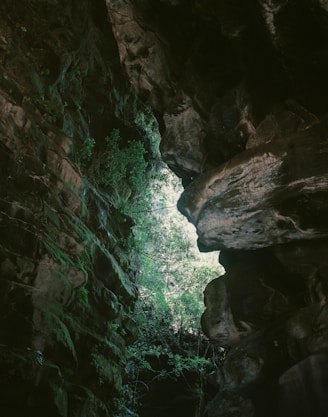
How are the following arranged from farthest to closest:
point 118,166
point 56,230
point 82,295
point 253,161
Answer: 1. point 118,166
2. point 82,295
3. point 56,230
4. point 253,161

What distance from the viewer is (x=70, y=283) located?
734 cm

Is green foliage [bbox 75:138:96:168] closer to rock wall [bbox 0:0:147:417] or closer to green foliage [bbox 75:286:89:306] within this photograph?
rock wall [bbox 0:0:147:417]

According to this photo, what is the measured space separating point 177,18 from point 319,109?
160 inches

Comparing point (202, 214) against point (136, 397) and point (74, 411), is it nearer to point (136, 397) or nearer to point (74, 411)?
point (74, 411)

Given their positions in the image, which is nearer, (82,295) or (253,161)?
(253,161)

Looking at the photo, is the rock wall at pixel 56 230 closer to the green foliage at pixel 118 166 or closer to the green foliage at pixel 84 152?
the green foliage at pixel 84 152

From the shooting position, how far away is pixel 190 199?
7938 millimetres

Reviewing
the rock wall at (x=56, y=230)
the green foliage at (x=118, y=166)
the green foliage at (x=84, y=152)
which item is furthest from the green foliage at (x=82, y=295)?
the green foliage at (x=118, y=166)

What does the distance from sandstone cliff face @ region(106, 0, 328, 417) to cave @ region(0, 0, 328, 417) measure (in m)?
0.03

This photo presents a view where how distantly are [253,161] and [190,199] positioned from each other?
5.81ft

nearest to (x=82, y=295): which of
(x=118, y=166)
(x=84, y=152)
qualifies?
(x=84, y=152)

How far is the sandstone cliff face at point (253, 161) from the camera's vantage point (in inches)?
240

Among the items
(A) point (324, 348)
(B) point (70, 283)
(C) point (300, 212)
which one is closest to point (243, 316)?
(A) point (324, 348)

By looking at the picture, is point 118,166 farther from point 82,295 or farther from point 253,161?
point 253,161
